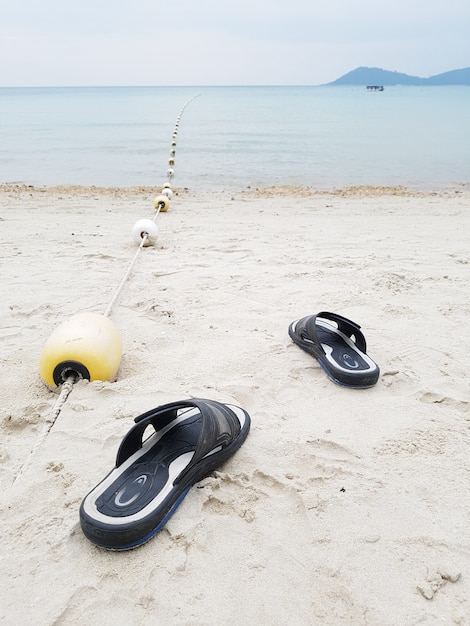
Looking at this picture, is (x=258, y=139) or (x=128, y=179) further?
(x=258, y=139)

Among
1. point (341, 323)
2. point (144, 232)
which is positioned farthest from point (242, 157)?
point (341, 323)

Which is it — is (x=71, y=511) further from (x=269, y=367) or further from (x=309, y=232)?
(x=309, y=232)

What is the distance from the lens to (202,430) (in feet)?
6.35

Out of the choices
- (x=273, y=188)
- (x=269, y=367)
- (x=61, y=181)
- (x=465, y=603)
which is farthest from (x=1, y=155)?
(x=465, y=603)

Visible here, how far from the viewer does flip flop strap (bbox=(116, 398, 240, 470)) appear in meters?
1.94

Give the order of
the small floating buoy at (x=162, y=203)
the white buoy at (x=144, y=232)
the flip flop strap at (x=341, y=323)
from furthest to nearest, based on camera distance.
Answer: the small floating buoy at (x=162, y=203) → the white buoy at (x=144, y=232) → the flip flop strap at (x=341, y=323)

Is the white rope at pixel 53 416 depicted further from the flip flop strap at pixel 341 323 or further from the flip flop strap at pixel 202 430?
the flip flop strap at pixel 341 323

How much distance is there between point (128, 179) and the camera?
39.2ft

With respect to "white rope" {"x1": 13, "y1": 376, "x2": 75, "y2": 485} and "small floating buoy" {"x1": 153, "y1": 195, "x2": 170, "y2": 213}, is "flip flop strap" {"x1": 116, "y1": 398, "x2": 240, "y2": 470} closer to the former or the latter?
"white rope" {"x1": 13, "y1": 376, "x2": 75, "y2": 485}

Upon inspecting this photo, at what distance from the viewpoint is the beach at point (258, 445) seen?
1525 millimetres

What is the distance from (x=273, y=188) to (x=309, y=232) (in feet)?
14.8

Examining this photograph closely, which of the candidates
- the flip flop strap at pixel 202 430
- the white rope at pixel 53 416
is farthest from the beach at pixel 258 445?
the flip flop strap at pixel 202 430

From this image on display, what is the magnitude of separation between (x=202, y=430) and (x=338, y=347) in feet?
4.35

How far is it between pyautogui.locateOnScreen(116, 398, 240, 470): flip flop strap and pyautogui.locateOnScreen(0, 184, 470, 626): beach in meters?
0.13
